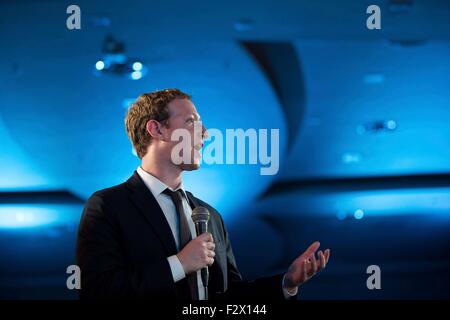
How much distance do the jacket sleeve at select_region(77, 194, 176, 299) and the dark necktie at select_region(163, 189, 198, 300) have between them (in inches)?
3.6

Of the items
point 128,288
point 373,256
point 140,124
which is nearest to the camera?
point 128,288

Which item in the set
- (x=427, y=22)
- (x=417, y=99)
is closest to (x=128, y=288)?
(x=417, y=99)

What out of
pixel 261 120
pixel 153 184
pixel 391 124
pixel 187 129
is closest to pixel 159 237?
pixel 153 184

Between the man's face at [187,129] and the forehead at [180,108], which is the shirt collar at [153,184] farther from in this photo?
the forehead at [180,108]

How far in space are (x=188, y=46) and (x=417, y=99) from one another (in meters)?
0.96

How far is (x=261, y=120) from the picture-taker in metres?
2.44

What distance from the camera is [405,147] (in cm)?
245

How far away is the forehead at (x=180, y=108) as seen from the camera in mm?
2074

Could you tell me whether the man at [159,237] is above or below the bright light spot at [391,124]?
below

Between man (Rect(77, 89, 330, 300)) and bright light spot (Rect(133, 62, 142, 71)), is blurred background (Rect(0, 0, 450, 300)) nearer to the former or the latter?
bright light spot (Rect(133, 62, 142, 71))

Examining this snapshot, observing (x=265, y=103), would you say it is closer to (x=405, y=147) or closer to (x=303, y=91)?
(x=303, y=91)

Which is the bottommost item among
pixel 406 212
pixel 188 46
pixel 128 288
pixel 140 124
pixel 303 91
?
pixel 128 288

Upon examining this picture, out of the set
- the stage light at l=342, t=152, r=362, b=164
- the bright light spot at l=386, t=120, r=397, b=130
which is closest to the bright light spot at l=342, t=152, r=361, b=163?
the stage light at l=342, t=152, r=362, b=164

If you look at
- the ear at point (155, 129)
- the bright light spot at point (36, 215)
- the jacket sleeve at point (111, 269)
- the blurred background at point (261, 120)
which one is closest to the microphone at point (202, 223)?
the jacket sleeve at point (111, 269)
